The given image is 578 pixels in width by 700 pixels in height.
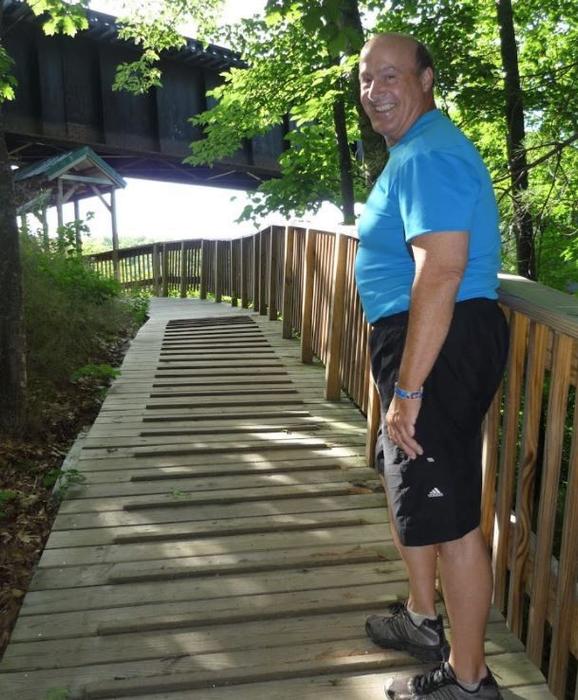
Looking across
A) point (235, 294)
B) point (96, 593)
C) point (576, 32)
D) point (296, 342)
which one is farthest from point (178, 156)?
point (96, 593)

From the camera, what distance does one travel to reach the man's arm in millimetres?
1736

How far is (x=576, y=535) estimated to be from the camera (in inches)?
80.7

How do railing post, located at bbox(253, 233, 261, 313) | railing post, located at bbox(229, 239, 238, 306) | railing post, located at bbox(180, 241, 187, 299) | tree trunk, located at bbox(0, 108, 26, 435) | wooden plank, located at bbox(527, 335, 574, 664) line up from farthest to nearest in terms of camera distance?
railing post, located at bbox(180, 241, 187, 299), railing post, located at bbox(229, 239, 238, 306), railing post, located at bbox(253, 233, 261, 313), tree trunk, located at bbox(0, 108, 26, 435), wooden plank, located at bbox(527, 335, 574, 664)

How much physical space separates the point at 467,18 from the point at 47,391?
291 inches

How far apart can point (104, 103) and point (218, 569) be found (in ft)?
60.8

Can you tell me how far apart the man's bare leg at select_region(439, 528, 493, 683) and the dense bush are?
4575 mm

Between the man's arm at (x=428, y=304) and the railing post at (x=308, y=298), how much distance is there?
425 cm

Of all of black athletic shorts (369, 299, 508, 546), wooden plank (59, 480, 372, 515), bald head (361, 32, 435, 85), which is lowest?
wooden plank (59, 480, 372, 515)

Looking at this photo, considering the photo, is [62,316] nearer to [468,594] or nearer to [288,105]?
[468,594]

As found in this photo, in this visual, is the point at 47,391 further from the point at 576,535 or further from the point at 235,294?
the point at 235,294

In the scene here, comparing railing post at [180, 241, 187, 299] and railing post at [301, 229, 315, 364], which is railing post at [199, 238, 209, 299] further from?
railing post at [301, 229, 315, 364]

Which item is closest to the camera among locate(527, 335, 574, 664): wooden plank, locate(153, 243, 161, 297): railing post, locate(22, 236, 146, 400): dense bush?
locate(527, 335, 574, 664): wooden plank

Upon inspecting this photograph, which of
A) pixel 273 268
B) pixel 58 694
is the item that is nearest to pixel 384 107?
pixel 58 694

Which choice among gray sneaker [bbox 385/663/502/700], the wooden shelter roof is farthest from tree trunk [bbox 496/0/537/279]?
the wooden shelter roof
